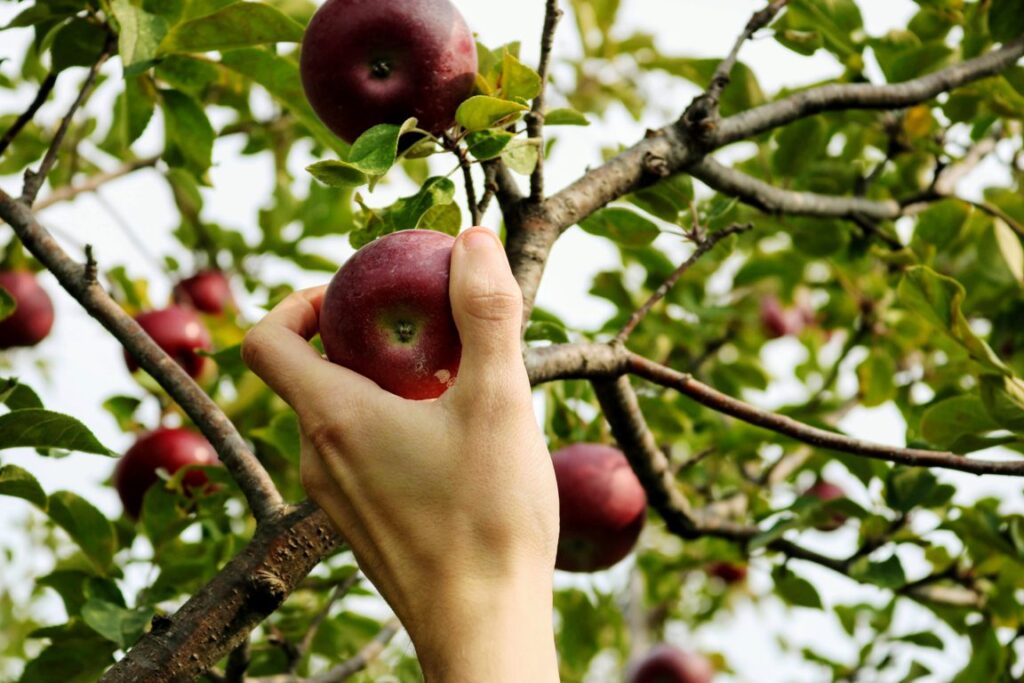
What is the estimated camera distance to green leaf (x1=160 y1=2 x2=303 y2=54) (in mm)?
1292

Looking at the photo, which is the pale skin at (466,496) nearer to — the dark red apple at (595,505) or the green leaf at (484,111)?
the green leaf at (484,111)

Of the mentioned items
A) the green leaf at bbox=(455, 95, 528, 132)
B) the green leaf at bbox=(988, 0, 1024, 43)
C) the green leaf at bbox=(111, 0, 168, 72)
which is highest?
the green leaf at bbox=(988, 0, 1024, 43)

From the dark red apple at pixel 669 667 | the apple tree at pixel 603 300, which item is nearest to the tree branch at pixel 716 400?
the apple tree at pixel 603 300

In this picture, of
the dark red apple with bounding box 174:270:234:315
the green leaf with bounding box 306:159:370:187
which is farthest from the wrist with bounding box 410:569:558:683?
the dark red apple with bounding box 174:270:234:315

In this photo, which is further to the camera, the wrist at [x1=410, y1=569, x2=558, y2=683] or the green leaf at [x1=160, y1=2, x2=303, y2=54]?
the green leaf at [x1=160, y1=2, x2=303, y2=54]

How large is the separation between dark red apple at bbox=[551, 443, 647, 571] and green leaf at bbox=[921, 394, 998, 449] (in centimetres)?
61

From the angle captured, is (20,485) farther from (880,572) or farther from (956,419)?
(880,572)

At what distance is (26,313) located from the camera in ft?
8.14

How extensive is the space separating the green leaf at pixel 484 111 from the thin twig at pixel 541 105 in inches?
2.9

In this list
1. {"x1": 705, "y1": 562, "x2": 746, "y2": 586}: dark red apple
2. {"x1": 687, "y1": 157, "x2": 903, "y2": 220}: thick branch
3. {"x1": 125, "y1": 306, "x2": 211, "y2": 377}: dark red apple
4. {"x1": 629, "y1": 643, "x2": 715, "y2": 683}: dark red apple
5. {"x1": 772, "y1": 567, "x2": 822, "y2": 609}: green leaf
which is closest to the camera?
{"x1": 687, "y1": 157, "x2": 903, "y2": 220}: thick branch

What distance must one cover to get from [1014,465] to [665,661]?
224 cm

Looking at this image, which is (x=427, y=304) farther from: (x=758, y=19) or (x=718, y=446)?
(x=718, y=446)

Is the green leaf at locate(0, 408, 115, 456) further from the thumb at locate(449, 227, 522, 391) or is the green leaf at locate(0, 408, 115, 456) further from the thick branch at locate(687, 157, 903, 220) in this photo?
the thick branch at locate(687, 157, 903, 220)

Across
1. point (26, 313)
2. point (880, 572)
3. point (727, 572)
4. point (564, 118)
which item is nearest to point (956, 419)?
point (880, 572)
